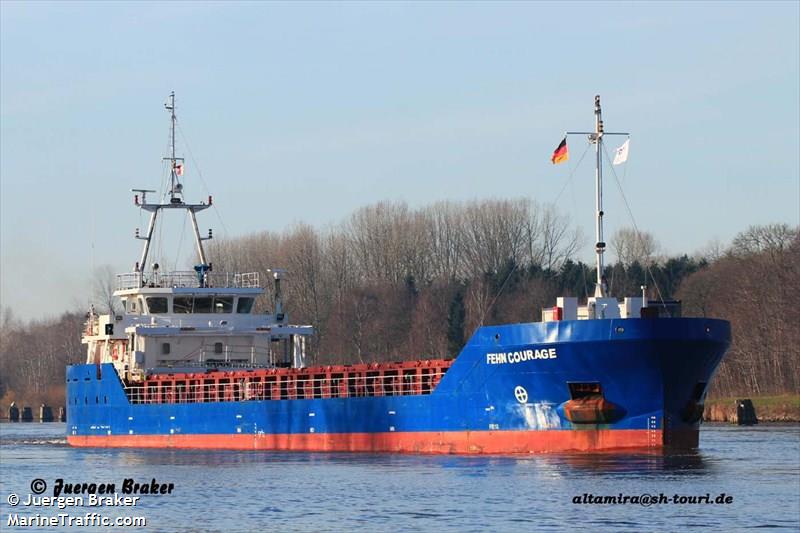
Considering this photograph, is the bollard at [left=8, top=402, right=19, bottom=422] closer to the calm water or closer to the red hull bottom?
the red hull bottom

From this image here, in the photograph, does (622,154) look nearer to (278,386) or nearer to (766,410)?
(278,386)

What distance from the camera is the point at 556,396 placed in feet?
120

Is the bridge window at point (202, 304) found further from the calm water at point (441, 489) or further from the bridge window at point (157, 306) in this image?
the calm water at point (441, 489)

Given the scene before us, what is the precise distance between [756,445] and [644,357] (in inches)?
304

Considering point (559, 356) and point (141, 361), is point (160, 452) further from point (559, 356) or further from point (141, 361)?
point (559, 356)

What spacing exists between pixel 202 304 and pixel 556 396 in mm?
18107

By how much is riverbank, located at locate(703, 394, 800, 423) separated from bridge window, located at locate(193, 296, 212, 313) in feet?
73.3

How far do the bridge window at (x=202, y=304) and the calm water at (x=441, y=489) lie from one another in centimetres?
1025

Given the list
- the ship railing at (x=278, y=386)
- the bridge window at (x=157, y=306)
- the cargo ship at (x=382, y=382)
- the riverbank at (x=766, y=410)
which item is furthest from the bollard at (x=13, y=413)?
the riverbank at (x=766, y=410)

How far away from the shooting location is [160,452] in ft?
153

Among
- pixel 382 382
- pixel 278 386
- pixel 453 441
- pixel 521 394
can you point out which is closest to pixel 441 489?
pixel 521 394

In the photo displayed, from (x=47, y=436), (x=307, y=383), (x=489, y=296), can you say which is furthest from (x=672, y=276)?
(x=307, y=383)

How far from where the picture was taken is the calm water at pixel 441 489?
25734 millimetres

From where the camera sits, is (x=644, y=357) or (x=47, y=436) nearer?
(x=644, y=357)
